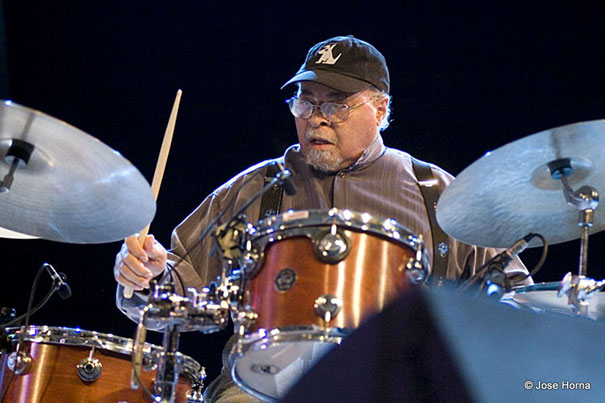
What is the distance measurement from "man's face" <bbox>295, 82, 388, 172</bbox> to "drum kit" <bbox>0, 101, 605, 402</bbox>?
71 centimetres

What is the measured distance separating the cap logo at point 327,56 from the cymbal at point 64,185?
40.7 inches

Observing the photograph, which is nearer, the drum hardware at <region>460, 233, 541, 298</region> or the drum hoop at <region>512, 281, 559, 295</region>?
the drum hardware at <region>460, 233, 541, 298</region>

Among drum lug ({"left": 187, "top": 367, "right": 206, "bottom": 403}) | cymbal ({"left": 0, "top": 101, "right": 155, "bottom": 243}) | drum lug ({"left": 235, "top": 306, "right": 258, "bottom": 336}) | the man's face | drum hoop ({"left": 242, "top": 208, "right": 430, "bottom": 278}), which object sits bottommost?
drum lug ({"left": 187, "top": 367, "right": 206, "bottom": 403})

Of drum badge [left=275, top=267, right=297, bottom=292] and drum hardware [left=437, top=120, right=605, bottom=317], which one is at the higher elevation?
drum hardware [left=437, top=120, right=605, bottom=317]

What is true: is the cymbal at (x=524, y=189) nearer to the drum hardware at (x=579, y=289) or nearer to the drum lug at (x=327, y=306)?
the drum hardware at (x=579, y=289)

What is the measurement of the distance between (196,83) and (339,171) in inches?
49.9

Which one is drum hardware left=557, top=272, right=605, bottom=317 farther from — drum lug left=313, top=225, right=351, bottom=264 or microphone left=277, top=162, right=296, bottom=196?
microphone left=277, top=162, right=296, bottom=196

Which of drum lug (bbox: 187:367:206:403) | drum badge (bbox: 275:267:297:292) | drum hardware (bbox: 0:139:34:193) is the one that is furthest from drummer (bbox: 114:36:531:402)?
drum badge (bbox: 275:267:297:292)

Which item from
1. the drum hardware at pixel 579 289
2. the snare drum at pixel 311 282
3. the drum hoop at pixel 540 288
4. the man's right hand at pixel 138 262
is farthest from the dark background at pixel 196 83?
the snare drum at pixel 311 282

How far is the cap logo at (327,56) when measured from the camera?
2876 mm

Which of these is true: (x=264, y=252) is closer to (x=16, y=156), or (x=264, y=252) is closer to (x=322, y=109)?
(x=16, y=156)

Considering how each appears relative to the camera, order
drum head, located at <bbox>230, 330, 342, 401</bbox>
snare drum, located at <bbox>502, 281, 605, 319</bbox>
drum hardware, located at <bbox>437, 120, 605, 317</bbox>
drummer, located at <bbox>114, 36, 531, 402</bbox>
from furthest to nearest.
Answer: drummer, located at <bbox>114, 36, 531, 402</bbox>, snare drum, located at <bbox>502, 281, 605, 319</bbox>, drum hardware, located at <bbox>437, 120, 605, 317</bbox>, drum head, located at <bbox>230, 330, 342, 401</bbox>

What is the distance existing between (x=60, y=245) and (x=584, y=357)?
3.21 m

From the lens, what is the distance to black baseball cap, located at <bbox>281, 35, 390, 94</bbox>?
2818 millimetres
